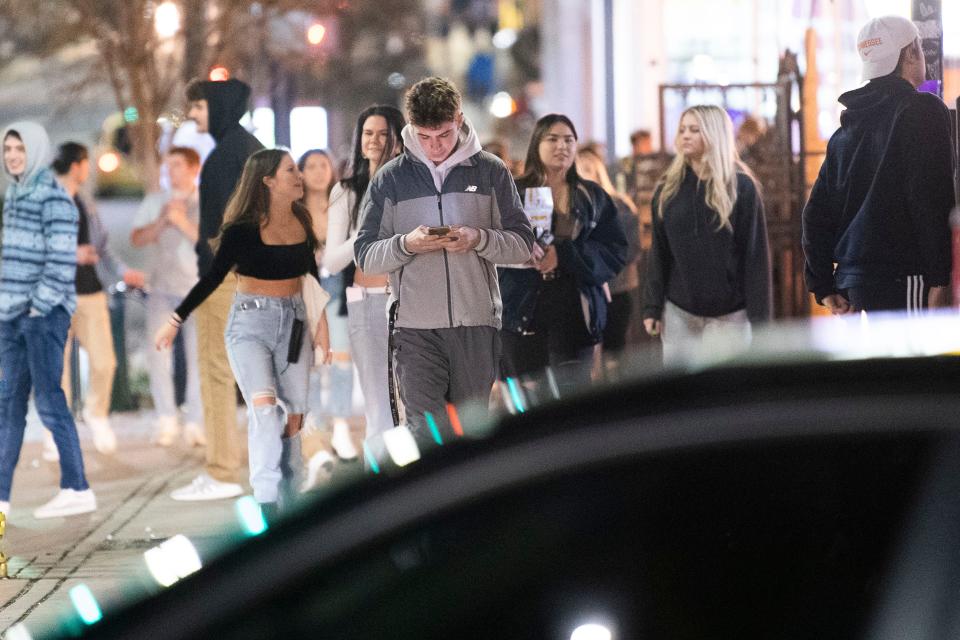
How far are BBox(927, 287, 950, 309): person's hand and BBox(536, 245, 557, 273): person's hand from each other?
204 cm

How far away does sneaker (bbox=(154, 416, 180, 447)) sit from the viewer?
40.5ft

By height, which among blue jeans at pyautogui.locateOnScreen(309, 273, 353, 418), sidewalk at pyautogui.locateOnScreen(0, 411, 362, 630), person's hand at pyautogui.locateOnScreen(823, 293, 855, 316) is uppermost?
person's hand at pyautogui.locateOnScreen(823, 293, 855, 316)

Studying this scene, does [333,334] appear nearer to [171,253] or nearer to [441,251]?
[171,253]

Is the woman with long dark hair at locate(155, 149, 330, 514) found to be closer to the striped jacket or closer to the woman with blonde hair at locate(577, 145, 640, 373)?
the striped jacket

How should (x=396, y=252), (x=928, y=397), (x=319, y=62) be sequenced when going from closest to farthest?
1. (x=928, y=397)
2. (x=396, y=252)
3. (x=319, y=62)

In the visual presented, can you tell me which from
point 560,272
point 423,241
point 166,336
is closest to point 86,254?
point 166,336

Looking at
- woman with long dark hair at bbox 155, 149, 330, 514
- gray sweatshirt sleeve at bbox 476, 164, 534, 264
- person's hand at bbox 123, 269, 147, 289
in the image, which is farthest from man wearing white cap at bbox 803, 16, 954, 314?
person's hand at bbox 123, 269, 147, 289

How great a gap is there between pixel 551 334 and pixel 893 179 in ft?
6.97

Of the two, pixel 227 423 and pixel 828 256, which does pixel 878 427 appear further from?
pixel 227 423

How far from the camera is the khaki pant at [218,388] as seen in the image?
9.80m

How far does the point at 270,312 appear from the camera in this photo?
26.3ft

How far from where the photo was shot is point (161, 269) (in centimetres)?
1230

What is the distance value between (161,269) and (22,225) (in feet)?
11.8

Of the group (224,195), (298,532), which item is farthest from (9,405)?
(298,532)
